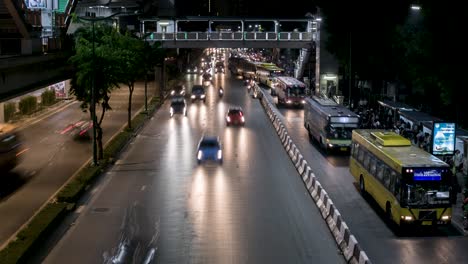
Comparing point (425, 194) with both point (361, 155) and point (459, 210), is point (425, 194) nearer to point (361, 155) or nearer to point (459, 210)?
point (459, 210)

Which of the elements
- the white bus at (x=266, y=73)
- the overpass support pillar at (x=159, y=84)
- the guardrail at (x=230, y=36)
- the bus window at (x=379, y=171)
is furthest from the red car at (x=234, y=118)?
the white bus at (x=266, y=73)

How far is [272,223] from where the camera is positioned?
25375 millimetres

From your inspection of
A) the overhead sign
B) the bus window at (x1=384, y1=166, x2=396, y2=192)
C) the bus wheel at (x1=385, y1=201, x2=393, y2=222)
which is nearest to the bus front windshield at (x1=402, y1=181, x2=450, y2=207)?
the overhead sign

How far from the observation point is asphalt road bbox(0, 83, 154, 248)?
2731 centimetres

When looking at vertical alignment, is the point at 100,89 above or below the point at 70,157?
above

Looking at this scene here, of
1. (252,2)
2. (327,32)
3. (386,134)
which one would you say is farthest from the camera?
(252,2)

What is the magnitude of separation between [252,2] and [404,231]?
461 ft

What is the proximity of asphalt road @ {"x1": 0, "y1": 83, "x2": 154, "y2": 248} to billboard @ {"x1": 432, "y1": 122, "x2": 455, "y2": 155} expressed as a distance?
17.1 m

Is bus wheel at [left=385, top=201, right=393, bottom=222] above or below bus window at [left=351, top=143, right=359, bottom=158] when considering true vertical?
below

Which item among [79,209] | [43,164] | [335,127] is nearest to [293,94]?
[335,127]

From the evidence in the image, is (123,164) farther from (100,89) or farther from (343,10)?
(343,10)

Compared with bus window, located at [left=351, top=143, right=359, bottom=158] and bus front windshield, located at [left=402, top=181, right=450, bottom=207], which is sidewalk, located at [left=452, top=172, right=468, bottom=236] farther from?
bus window, located at [left=351, top=143, right=359, bottom=158]

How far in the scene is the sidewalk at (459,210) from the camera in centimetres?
2516

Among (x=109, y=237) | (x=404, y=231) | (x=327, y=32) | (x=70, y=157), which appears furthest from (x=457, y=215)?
(x=327, y=32)
